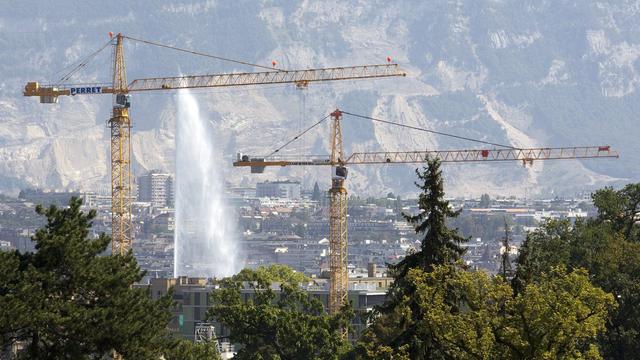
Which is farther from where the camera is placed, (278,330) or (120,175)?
(120,175)

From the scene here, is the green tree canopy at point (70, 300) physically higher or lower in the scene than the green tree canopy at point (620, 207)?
lower

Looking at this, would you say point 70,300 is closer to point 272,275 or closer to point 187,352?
point 187,352

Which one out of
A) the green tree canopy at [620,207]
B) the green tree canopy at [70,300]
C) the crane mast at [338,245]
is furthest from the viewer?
the crane mast at [338,245]

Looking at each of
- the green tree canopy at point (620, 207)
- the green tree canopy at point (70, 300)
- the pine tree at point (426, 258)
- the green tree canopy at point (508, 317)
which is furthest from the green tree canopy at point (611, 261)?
the green tree canopy at point (70, 300)

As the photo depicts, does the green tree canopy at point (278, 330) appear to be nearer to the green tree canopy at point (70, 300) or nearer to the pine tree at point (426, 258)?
the green tree canopy at point (70, 300)

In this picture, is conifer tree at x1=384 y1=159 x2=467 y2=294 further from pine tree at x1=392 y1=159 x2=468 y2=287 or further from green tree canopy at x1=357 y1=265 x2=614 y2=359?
green tree canopy at x1=357 y1=265 x2=614 y2=359

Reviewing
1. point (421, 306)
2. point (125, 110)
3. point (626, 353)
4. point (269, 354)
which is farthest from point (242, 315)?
point (125, 110)

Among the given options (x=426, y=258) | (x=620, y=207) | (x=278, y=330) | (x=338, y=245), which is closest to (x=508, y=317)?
(x=426, y=258)

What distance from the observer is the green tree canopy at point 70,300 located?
67750 mm

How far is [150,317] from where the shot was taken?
7381 centimetres

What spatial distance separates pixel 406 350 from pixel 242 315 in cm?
3140

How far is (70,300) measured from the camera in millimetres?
70312

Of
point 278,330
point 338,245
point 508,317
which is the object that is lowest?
point 278,330

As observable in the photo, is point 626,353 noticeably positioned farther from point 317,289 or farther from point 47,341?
point 317,289
